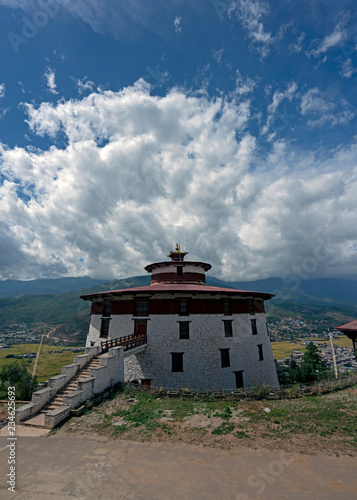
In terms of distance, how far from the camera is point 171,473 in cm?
987

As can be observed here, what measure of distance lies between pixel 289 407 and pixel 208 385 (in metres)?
8.69

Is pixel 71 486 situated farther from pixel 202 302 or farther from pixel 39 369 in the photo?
pixel 39 369

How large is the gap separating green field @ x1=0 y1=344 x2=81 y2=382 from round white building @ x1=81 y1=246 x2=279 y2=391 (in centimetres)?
7198

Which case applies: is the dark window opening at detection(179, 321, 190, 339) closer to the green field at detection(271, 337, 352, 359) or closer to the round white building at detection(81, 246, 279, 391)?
the round white building at detection(81, 246, 279, 391)

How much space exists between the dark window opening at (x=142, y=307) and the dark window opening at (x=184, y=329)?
13.0 feet

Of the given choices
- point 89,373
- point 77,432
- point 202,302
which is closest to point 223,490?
point 77,432

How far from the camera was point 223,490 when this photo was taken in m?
8.87

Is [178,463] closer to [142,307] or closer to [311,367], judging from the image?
[142,307]

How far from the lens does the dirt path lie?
8734mm

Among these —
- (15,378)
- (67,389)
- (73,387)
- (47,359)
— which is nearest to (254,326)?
(73,387)

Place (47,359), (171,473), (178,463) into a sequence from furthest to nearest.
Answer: (47,359), (178,463), (171,473)

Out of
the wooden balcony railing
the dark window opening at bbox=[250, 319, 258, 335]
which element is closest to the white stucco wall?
the wooden balcony railing
